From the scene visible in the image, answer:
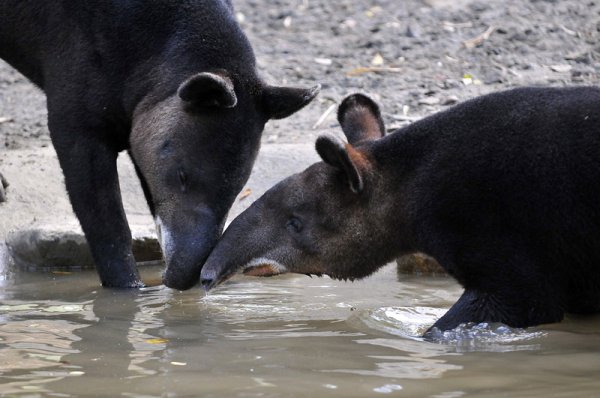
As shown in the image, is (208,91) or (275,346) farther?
(208,91)

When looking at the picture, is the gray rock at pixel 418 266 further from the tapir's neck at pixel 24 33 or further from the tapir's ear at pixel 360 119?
the tapir's neck at pixel 24 33

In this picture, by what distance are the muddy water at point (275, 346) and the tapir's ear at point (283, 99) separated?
1377mm

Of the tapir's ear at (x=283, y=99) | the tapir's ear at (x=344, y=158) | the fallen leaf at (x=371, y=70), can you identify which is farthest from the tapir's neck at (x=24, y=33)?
the fallen leaf at (x=371, y=70)

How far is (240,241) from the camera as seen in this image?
26.3 feet

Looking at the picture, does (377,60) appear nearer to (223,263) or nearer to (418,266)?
(418,266)

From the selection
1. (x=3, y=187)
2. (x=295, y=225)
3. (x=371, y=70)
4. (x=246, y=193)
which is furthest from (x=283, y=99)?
(x=371, y=70)

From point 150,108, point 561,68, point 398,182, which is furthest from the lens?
point 561,68

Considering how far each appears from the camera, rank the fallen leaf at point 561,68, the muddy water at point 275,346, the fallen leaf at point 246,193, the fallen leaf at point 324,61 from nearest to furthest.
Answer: the muddy water at point 275,346 → the fallen leaf at point 246,193 → the fallen leaf at point 561,68 → the fallen leaf at point 324,61

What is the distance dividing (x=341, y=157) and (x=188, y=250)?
147 cm

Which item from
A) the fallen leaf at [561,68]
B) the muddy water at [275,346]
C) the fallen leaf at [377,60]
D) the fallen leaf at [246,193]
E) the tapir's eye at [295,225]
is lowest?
the muddy water at [275,346]

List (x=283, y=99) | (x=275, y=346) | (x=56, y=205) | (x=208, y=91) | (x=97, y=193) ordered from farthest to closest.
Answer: (x=56, y=205), (x=97, y=193), (x=283, y=99), (x=208, y=91), (x=275, y=346)

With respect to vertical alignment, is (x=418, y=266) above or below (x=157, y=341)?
above

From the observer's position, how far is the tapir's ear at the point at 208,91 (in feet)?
27.1

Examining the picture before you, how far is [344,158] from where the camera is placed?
7582 millimetres
